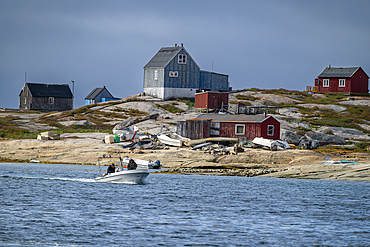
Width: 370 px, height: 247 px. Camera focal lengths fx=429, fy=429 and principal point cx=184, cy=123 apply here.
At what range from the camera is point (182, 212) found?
24.3 metres

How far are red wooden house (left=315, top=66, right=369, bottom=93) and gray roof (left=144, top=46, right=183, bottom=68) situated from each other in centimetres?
3425

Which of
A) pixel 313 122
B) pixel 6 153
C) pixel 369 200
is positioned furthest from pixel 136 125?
pixel 369 200

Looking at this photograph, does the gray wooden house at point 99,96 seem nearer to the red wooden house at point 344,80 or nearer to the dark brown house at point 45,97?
the dark brown house at point 45,97

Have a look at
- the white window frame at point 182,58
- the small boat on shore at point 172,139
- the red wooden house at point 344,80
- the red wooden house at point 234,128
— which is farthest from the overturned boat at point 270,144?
the red wooden house at point 344,80

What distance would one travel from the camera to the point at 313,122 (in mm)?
65062

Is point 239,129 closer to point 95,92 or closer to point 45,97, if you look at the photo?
point 45,97

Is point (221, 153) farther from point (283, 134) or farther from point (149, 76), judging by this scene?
point (149, 76)

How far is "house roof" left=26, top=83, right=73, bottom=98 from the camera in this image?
101438 millimetres

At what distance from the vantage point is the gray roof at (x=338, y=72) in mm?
95312

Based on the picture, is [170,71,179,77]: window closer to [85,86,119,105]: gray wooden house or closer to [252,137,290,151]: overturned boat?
[85,86,119,105]: gray wooden house

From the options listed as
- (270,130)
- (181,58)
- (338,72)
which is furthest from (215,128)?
(338,72)

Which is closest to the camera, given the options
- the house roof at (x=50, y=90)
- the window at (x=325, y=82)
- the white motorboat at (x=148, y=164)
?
the white motorboat at (x=148, y=164)

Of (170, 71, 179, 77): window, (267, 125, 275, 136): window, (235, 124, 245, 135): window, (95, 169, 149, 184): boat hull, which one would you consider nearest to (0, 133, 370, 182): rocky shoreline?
(235, 124, 245, 135): window

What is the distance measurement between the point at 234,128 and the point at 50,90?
62713 mm
